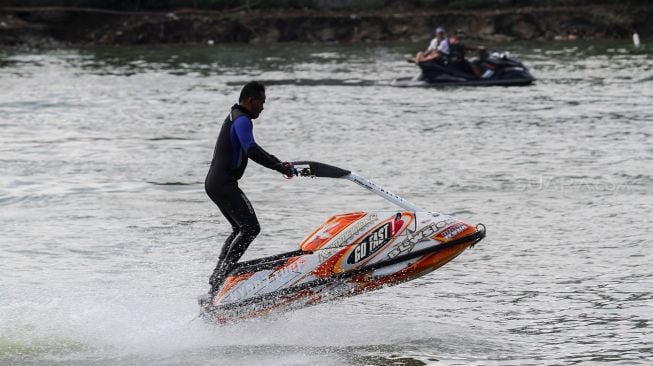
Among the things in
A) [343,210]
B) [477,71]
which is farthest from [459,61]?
[343,210]

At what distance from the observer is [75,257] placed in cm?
1375

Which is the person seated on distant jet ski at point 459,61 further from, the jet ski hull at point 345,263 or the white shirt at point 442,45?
the jet ski hull at point 345,263

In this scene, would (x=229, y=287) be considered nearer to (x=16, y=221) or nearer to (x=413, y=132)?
(x=16, y=221)

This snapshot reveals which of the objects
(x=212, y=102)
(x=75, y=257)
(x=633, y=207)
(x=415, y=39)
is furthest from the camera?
(x=415, y=39)

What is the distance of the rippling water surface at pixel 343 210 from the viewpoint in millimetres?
9859

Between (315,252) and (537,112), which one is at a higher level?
(315,252)

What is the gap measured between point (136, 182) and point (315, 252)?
32.6ft

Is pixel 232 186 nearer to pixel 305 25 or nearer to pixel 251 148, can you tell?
pixel 251 148

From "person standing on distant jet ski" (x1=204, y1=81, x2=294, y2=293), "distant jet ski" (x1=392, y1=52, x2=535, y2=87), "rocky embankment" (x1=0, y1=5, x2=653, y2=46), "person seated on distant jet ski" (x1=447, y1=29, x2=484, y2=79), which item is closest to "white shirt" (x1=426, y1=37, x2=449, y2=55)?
"person seated on distant jet ski" (x1=447, y1=29, x2=484, y2=79)

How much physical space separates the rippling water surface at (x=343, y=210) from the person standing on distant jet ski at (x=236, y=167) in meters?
0.73

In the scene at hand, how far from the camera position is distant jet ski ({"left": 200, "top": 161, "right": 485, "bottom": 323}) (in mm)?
9641

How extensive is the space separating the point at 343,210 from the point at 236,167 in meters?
6.64

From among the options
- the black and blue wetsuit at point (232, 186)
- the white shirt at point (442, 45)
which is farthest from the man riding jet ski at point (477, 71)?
the black and blue wetsuit at point (232, 186)

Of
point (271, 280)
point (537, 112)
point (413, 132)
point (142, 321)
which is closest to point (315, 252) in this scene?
point (271, 280)
